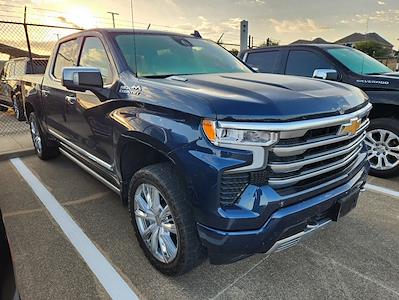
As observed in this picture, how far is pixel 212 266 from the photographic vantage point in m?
2.78

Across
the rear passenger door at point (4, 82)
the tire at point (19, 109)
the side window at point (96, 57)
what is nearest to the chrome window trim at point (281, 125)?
the side window at point (96, 57)

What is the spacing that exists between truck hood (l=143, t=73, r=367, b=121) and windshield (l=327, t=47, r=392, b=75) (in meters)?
2.68

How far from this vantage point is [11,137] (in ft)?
23.7

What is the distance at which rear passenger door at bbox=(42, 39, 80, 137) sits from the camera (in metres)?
4.01

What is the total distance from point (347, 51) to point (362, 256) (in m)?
3.87

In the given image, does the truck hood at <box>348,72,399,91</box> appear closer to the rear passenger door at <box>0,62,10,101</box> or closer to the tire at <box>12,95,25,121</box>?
the tire at <box>12,95,25,121</box>

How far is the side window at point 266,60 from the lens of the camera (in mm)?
6153

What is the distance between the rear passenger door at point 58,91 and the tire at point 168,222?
163cm

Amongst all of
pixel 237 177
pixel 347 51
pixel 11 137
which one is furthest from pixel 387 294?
pixel 11 137

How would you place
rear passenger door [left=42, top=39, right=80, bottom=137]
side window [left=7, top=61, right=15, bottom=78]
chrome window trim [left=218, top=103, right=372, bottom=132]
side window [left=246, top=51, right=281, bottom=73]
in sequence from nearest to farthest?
chrome window trim [left=218, top=103, right=372, bottom=132] < rear passenger door [left=42, top=39, right=80, bottom=137] < side window [left=246, top=51, right=281, bottom=73] < side window [left=7, top=61, right=15, bottom=78]

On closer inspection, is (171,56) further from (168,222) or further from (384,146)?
(384,146)

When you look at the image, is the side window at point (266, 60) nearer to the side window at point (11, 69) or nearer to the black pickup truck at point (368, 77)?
the black pickup truck at point (368, 77)

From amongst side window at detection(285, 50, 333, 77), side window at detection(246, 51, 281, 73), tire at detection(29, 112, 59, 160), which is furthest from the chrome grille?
tire at detection(29, 112, 59, 160)

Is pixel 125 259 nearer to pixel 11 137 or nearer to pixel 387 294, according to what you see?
pixel 387 294
